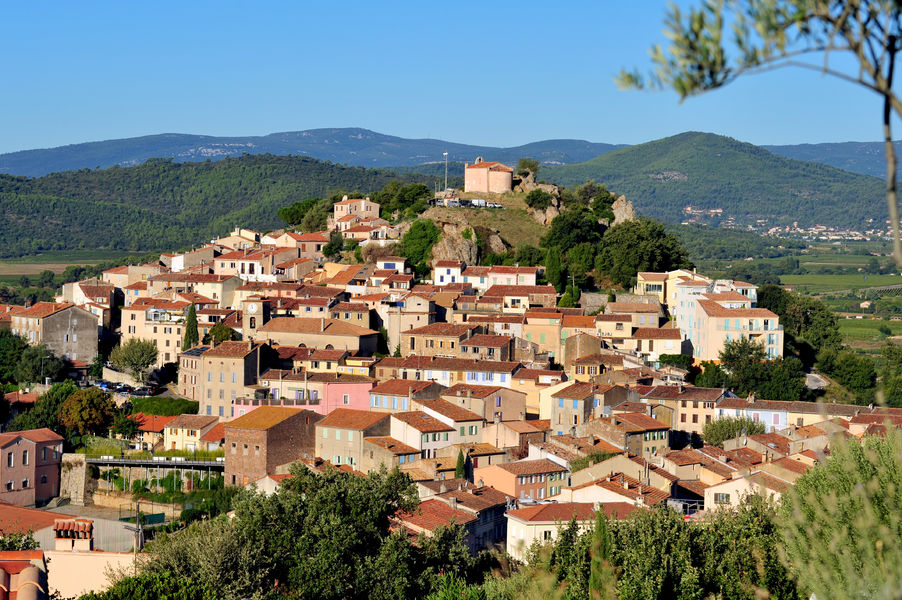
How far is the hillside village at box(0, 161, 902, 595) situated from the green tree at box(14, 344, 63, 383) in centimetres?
107

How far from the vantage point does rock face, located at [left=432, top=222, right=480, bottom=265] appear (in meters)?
58.8

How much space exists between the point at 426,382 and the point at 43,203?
135974mm

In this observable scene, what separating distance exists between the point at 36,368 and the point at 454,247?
68.5 feet

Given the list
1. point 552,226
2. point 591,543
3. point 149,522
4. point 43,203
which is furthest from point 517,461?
point 43,203

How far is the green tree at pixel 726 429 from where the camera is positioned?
40.6 m

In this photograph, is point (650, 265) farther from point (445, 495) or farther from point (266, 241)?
point (445, 495)

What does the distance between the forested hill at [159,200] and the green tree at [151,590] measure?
118717mm

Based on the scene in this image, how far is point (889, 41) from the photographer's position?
19.1ft

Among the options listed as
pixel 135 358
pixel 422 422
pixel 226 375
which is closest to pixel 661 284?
pixel 422 422

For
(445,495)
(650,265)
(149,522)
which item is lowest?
(149,522)

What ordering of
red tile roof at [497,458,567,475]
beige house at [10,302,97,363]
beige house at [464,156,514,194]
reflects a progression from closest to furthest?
red tile roof at [497,458,567,475]
beige house at [10,302,97,363]
beige house at [464,156,514,194]

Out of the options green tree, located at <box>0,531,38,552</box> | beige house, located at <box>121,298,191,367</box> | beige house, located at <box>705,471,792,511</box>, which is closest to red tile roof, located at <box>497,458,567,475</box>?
beige house, located at <box>705,471,792,511</box>

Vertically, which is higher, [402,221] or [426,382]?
[402,221]

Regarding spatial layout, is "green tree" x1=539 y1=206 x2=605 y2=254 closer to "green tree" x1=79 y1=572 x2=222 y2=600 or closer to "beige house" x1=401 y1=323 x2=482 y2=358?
"beige house" x1=401 y1=323 x2=482 y2=358
